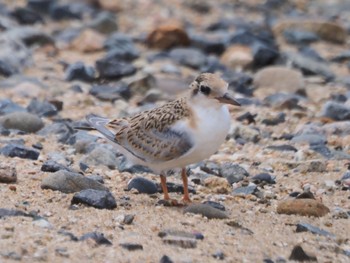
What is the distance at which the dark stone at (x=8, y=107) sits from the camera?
10.1 metres

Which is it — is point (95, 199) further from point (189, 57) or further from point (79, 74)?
point (189, 57)

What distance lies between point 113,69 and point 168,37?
197 cm

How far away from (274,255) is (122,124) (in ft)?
6.76

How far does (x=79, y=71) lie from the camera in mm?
12109

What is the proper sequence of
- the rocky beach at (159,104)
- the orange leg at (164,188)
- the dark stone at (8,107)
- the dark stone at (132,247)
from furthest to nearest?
the dark stone at (8,107)
the orange leg at (164,188)
the rocky beach at (159,104)
the dark stone at (132,247)

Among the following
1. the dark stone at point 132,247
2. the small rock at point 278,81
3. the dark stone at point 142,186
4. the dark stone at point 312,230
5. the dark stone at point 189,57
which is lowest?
the dark stone at point 132,247

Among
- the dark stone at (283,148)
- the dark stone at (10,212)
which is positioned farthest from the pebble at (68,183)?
the dark stone at (283,148)

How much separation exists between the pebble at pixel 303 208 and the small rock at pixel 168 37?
7156mm

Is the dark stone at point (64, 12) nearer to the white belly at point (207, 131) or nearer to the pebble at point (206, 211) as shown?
the white belly at point (207, 131)

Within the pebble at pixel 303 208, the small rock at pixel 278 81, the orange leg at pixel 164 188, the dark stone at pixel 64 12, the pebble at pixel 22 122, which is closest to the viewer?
the pebble at pixel 303 208

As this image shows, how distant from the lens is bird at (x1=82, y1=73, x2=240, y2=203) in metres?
6.75

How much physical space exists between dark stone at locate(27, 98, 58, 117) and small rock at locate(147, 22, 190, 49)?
3.71 meters

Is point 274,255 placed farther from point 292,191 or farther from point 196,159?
point 292,191

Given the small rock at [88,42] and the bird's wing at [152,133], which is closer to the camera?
the bird's wing at [152,133]
